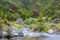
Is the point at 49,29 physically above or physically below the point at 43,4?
below

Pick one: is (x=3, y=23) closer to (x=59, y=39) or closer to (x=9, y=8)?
(x=59, y=39)

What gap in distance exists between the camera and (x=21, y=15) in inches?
2414

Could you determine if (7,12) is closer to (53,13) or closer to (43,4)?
(53,13)

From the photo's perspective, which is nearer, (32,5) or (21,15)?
(21,15)

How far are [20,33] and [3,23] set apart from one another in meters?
5.86

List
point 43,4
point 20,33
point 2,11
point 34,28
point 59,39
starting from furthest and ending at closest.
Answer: point 43,4, point 2,11, point 34,28, point 20,33, point 59,39

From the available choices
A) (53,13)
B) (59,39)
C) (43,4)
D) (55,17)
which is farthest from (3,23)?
(43,4)

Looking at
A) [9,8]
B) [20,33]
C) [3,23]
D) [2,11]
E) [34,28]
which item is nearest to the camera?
[20,33]

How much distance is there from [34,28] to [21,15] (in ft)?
59.4

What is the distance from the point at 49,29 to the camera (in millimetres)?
42594

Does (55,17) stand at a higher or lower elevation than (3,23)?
higher

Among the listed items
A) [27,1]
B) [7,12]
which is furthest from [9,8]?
[27,1]

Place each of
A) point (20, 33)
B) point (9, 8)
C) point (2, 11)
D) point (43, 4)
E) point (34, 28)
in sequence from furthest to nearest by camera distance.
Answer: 1. point (43, 4)
2. point (9, 8)
3. point (2, 11)
4. point (34, 28)
5. point (20, 33)

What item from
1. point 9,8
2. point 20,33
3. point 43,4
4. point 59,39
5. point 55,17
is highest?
point 43,4
